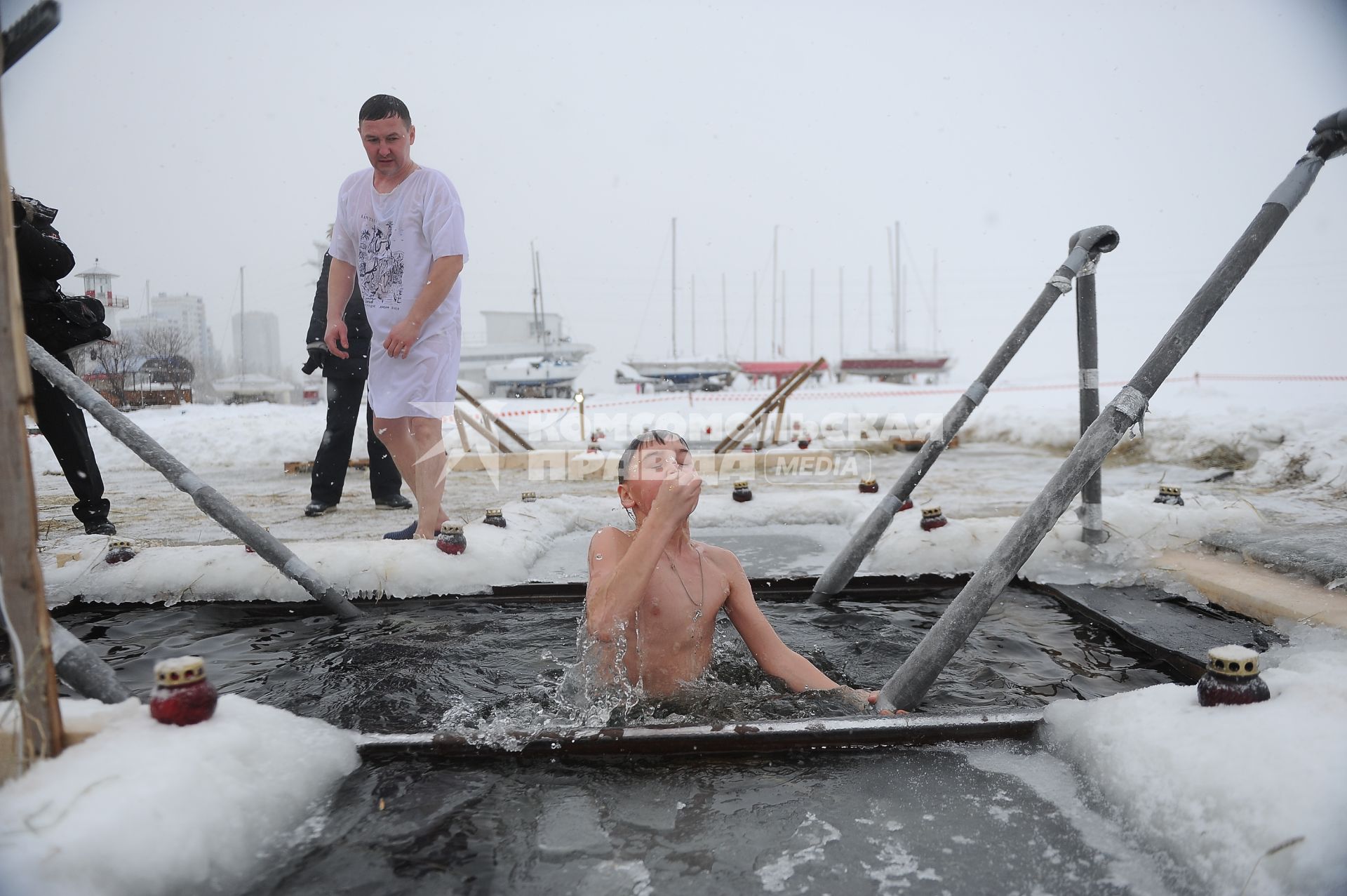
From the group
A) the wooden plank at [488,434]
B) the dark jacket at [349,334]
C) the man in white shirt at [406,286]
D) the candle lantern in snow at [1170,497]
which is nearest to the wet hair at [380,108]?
the man in white shirt at [406,286]

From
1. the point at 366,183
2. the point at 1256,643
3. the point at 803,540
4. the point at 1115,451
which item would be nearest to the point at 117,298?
the point at 366,183

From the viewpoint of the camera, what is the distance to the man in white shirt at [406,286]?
3941mm

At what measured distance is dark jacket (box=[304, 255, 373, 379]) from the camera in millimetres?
5566

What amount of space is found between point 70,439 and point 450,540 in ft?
7.45

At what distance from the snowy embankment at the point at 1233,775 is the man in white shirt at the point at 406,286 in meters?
3.22

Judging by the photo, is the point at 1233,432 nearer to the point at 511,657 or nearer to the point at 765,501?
the point at 765,501

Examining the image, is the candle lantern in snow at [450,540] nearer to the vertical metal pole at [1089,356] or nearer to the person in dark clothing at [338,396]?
the person in dark clothing at [338,396]

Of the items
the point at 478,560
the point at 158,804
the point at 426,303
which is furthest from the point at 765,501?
the point at 158,804

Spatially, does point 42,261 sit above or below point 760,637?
above

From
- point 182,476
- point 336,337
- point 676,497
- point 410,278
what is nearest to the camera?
point 676,497

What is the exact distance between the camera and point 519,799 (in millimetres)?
1800

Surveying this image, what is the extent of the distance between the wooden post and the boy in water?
1.29m

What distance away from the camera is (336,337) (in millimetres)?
4312

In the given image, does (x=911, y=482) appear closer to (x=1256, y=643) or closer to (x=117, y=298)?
(x=1256, y=643)
